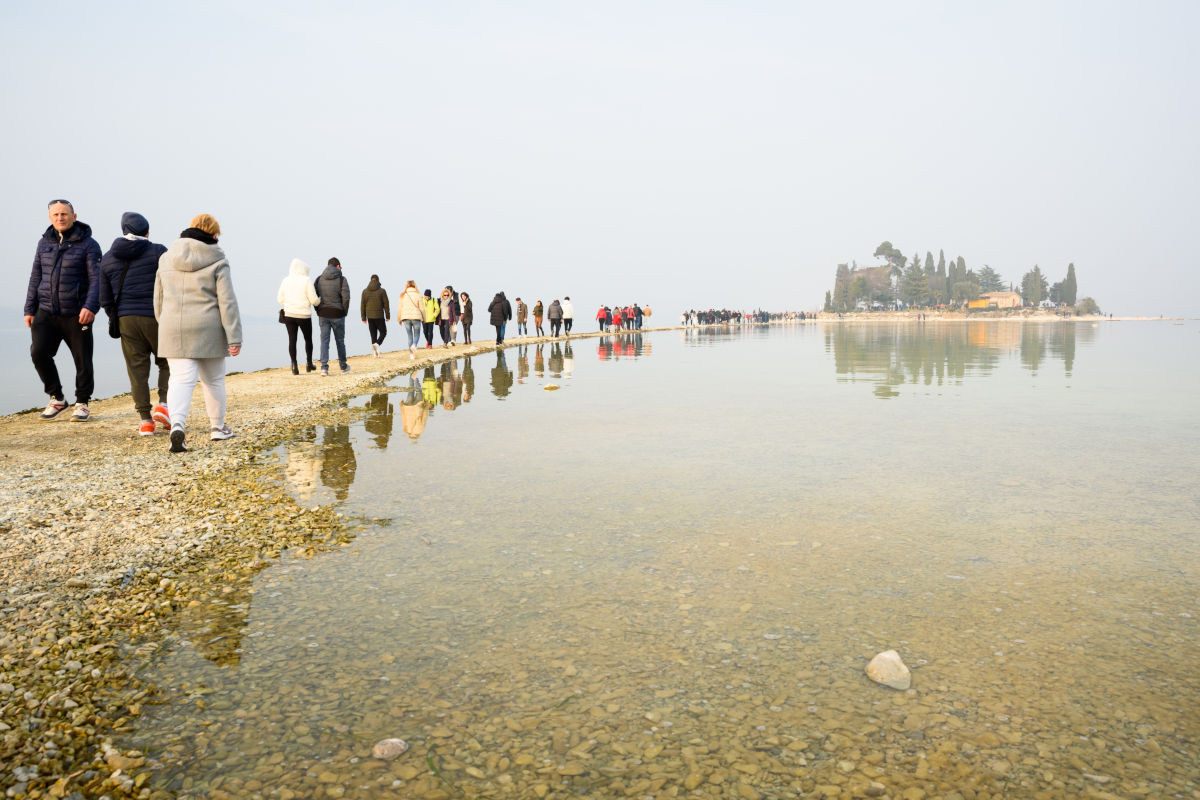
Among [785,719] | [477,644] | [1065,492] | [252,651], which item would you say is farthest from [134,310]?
[1065,492]

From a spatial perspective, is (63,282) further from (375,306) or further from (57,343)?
(375,306)

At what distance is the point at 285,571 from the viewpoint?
4246 mm

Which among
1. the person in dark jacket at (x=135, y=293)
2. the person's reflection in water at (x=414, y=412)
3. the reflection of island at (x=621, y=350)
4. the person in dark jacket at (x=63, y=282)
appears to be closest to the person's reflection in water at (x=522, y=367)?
the reflection of island at (x=621, y=350)

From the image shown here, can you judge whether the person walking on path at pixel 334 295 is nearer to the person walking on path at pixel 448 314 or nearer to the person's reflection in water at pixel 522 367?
the person's reflection in water at pixel 522 367

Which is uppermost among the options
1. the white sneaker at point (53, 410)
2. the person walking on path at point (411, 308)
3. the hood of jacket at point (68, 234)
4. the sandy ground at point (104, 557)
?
the hood of jacket at point (68, 234)

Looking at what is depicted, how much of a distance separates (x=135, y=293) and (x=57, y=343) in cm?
188

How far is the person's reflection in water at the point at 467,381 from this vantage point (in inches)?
527

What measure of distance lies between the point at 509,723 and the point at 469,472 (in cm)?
433

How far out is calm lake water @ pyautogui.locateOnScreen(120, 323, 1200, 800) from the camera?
8.14 feet

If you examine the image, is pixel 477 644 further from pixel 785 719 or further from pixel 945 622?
pixel 945 622

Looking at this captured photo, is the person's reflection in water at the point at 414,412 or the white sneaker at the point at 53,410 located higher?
the white sneaker at the point at 53,410

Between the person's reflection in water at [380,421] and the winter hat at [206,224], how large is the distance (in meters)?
2.78

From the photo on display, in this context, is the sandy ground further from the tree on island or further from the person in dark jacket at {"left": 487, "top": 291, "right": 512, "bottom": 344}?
the tree on island

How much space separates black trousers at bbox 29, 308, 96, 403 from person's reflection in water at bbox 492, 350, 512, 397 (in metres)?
6.19
